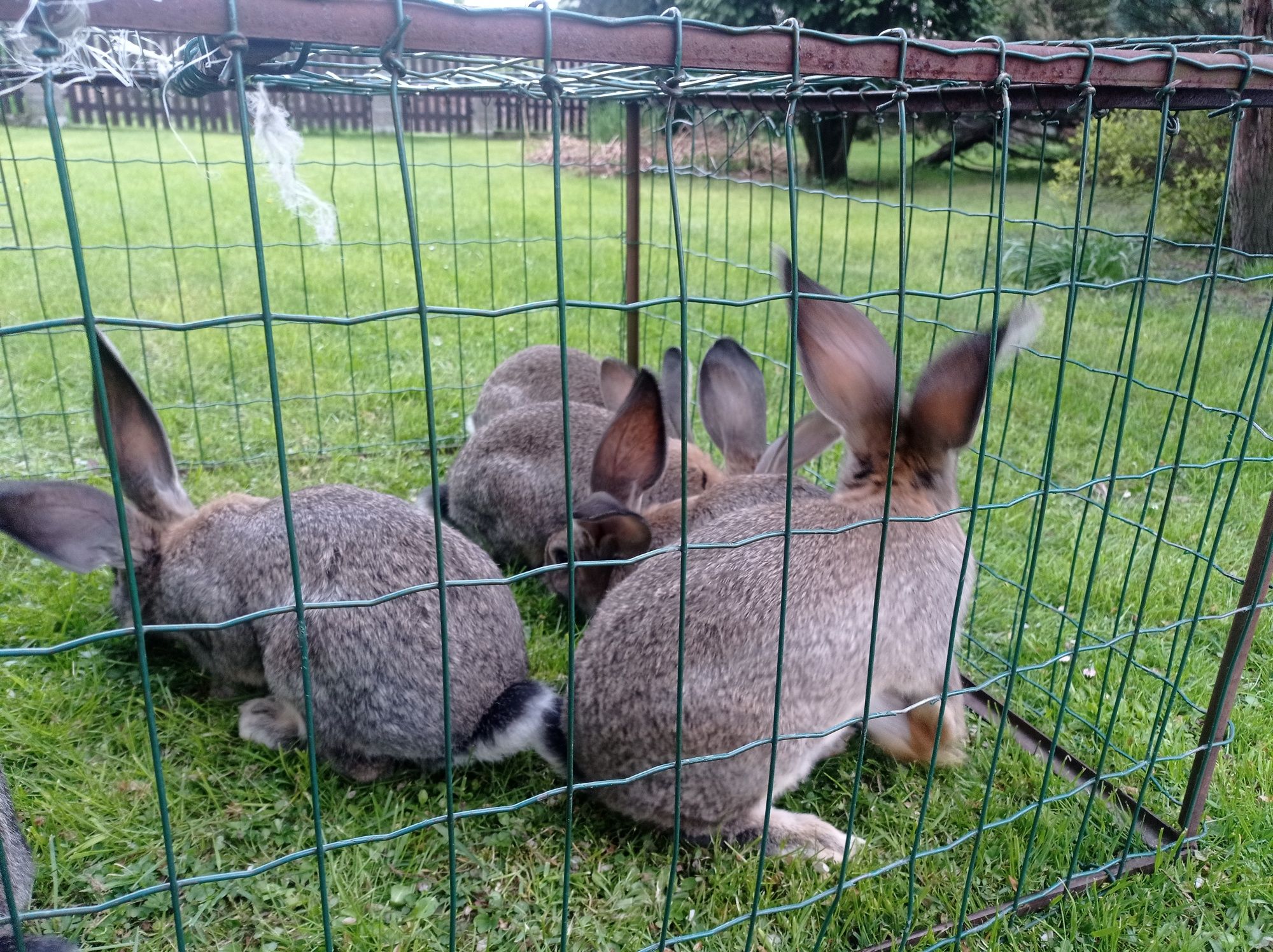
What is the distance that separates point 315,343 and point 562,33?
457 cm

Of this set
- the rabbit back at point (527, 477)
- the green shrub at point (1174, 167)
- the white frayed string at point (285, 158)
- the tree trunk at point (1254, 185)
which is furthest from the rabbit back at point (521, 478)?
the tree trunk at point (1254, 185)

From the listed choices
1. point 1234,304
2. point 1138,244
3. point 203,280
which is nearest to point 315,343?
point 203,280

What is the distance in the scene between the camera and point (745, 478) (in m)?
3.21

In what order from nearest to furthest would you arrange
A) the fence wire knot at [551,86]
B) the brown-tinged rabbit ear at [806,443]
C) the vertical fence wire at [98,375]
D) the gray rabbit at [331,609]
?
the vertical fence wire at [98,375] < the fence wire knot at [551,86] < the gray rabbit at [331,609] < the brown-tinged rabbit ear at [806,443]

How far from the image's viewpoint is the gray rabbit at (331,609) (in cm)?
248

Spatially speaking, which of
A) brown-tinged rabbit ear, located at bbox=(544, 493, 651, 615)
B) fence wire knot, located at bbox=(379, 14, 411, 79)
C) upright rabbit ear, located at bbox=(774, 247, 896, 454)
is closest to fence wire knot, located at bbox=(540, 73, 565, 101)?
fence wire knot, located at bbox=(379, 14, 411, 79)

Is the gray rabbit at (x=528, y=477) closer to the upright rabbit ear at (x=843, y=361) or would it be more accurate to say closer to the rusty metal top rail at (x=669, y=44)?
the upright rabbit ear at (x=843, y=361)

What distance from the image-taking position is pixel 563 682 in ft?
9.82

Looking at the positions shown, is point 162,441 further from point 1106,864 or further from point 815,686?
point 1106,864

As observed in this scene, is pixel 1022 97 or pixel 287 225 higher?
pixel 1022 97

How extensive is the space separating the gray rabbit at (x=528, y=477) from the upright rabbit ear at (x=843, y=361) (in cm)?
120

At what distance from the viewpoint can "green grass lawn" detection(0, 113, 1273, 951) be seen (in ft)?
7.27

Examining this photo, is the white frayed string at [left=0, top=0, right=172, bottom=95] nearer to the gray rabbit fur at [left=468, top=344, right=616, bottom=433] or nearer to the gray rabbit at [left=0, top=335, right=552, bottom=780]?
the gray rabbit at [left=0, top=335, right=552, bottom=780]

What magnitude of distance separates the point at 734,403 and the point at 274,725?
Answer: 200cm
